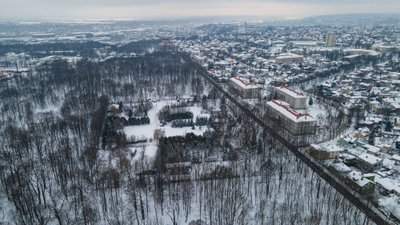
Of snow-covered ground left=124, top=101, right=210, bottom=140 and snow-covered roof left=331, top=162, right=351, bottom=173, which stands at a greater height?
snow-covered ground left=124, top=101, right=210, bottom=140

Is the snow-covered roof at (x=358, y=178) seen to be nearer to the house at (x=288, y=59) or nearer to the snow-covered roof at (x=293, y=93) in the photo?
the snow-covered roof at (x=293, y=93)

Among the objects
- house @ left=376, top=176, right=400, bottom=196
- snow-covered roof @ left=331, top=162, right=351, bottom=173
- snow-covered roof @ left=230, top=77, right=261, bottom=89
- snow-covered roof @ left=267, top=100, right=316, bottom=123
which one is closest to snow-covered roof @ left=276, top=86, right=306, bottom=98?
snow-covered roof @ left=230, top=77, right=261, bottom=89

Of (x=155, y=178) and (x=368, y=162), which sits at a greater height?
(x=155, y=178)

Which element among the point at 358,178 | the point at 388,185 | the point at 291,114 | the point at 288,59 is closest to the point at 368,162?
the point at 388,185

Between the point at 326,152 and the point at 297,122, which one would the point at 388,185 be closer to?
the point at 326,152

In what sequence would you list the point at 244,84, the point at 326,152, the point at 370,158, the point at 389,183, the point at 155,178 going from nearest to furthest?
1. the point at 389,183
2. the point at 155,178
3. the point at 370,158
4. the point at 326,152
5. the point at 244,84

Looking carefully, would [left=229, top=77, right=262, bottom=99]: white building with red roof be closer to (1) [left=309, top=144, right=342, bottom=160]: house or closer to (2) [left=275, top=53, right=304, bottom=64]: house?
(1) [left=309, top=144, right=342, bottom=160]: house

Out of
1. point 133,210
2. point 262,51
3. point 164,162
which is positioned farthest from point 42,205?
point 262,51
